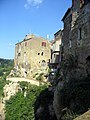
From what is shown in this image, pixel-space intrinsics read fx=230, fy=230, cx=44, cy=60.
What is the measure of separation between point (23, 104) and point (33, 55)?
15631mm

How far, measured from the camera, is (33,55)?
172ft

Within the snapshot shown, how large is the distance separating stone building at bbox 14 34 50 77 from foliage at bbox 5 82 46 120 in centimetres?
781

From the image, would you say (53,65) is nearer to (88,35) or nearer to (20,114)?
(20,114)

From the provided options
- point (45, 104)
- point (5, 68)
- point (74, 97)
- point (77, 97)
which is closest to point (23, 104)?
point (45, 104)

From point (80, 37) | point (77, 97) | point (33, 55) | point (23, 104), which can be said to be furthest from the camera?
point (33, 55)

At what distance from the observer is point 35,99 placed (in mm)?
37906

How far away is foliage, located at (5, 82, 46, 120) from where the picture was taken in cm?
3657

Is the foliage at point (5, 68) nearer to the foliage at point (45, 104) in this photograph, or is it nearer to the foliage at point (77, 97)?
the foliage at point (45, 104)

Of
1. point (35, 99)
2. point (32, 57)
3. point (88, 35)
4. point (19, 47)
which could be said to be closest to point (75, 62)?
point (88, 35)

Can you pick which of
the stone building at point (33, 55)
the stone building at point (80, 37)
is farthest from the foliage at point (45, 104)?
the stone building at point (33, 55)

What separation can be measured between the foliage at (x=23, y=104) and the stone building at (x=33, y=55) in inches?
308

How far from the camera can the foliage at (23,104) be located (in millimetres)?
36569

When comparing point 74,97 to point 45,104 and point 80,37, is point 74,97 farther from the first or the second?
point 45,104

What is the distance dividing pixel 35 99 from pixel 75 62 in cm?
1361
